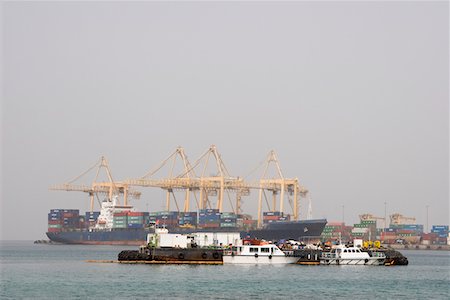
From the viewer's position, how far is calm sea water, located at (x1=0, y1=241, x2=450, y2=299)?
70.4 metres

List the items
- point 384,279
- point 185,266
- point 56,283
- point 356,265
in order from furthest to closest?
point 356,265 → point 185,266 → point 384,279 → point 56,283

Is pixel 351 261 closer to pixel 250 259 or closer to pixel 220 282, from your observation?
pixel 250 259

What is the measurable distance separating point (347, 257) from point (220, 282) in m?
29.0

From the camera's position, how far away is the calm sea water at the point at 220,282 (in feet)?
231

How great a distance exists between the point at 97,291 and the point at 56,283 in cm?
911

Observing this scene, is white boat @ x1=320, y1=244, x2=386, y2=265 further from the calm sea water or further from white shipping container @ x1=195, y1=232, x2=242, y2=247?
white shipping container @ x1=195, y1=232, x2=242, y2=247

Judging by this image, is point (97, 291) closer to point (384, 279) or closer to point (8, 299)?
point (8, 299)

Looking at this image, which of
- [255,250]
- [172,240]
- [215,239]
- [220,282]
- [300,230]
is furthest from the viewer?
[300,230]

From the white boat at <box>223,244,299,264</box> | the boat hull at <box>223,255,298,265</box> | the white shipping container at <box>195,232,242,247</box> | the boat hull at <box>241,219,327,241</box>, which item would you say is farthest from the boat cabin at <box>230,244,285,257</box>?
the boat hull at <box>241,219,327,241</box>

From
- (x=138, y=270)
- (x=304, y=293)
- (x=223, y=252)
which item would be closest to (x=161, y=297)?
(x=304, y=293)

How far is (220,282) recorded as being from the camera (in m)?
78.8

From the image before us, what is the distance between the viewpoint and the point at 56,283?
260 feet

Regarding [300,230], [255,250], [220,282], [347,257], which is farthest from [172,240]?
[300,230]

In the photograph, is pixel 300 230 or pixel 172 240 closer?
pixel 172 240
